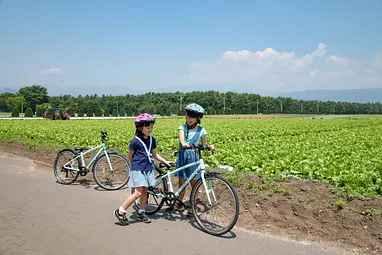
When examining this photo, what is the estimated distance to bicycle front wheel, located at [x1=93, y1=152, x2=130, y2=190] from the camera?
7395 millimetres

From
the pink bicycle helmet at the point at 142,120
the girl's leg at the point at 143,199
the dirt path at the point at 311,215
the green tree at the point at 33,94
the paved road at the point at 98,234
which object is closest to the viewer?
the paved road at the point at 98,234

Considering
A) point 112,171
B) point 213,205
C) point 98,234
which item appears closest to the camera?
point 98,234

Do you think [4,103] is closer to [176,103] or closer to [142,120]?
[176,103]

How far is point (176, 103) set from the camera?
4850 inches

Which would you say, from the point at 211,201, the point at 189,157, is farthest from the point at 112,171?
the point at 211,201

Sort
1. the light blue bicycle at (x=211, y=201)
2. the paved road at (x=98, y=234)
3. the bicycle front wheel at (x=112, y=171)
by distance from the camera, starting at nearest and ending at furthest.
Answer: the paved road at (x=98, y=234) → the light blue bicycle at (x=211, y=201) → the bicycle front wheel at (x=112, y=171)

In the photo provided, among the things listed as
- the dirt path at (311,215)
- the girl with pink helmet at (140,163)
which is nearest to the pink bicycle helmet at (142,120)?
the girl with pink helmet at (140,163)

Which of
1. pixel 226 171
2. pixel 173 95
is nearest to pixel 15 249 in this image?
pixel 226 171

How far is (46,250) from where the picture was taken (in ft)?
13.6

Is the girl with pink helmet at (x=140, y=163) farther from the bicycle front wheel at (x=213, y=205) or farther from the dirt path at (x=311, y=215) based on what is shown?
the dirt path at (x=311, y=215)

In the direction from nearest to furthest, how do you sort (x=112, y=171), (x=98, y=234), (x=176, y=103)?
1. (x=98, y=234)
2. (x=112, y=171)
3. (x=176, y=103)

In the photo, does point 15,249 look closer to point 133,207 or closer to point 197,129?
point 133,207

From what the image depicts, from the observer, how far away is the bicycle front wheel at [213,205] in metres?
4.86

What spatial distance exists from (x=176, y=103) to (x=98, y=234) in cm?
11904
